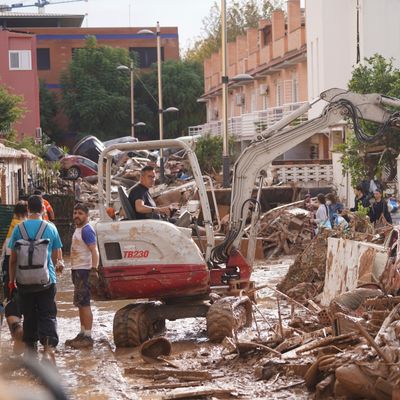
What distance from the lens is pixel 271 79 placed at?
61.6m

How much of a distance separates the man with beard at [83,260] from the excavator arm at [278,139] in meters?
2.11

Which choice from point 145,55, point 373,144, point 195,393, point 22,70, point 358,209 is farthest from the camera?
point 145,55

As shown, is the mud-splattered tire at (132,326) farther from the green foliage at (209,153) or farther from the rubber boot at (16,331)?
the green foliage at (209,153)

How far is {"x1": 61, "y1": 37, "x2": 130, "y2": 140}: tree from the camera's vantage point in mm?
77812

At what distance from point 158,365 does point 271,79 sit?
51.0m

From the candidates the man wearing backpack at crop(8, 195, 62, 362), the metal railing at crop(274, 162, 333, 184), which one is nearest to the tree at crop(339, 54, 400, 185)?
the metal railing at crop(274, 162, 333, 184)

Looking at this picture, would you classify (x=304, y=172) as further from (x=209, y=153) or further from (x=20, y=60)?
(x=20, y=60)

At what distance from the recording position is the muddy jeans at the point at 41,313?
37.2 ft

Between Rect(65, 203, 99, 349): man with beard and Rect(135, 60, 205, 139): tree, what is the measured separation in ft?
221

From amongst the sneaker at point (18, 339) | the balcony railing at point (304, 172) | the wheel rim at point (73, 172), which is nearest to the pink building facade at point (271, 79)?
the balcony railing at point (304, 172)

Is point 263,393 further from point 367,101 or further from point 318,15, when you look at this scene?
point 318,15

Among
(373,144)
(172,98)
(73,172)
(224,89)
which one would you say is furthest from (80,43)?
(373,144)

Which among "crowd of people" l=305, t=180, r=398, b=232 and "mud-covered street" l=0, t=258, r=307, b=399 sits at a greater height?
"crowd of people" l=305, t=180, r=398, b=232

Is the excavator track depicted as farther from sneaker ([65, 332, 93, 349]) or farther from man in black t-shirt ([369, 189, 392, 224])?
man in black t-shirt ([369, 189, 392, 224])
